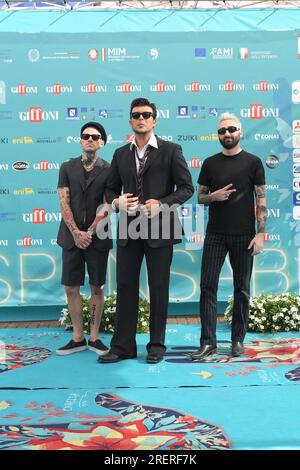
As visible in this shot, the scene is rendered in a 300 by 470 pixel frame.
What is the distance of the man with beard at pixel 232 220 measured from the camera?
12.6 feet

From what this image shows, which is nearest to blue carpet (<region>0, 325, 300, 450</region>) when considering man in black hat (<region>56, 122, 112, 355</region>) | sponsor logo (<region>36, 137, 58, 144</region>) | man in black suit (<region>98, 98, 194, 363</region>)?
man in black suit (<region>98, 98, 194, 363</region>)

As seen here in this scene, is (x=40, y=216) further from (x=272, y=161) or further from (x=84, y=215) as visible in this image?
(x=272, y=161)

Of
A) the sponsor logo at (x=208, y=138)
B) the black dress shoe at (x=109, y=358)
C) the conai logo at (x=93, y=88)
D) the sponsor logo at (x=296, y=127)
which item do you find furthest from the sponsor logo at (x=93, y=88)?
the black dress shoe at (x=109, y=358)

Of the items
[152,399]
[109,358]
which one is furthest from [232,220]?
[152,399]

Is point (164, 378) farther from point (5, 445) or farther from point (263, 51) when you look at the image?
point (263, 51)

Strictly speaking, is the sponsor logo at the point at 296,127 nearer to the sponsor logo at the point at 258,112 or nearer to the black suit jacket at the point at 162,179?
the sponsor logo at the point at 258,112

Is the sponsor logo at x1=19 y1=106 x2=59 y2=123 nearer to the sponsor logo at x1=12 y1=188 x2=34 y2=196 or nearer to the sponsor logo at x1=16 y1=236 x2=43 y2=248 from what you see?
the sponsor logo at x1=12 y1=188 x2=34 y2=196

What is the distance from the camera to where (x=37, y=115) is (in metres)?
5.07

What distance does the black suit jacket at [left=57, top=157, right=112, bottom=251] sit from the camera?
4062mm

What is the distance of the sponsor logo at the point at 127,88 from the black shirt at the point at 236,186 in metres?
1.47

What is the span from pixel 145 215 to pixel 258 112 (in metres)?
1.90

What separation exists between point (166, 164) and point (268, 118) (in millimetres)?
1662
